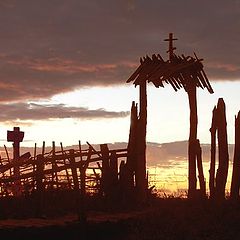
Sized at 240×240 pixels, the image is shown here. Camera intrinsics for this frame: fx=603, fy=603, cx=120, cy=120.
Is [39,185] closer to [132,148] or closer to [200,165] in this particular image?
[132,148]

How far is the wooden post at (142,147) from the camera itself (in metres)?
19.5

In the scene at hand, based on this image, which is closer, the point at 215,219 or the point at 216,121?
the point at 215,219

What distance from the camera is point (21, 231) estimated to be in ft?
46.1

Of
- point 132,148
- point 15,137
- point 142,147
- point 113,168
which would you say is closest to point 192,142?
point 142,147

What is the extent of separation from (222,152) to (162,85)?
3.17 metres

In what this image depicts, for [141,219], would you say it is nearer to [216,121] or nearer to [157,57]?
[216,121]

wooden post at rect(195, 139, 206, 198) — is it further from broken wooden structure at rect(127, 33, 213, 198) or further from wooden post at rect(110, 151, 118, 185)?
wooden post at rect(110, 151, 118, 185)

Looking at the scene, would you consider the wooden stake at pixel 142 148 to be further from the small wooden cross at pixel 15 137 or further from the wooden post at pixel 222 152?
the small wooden cross at pixel 15 137

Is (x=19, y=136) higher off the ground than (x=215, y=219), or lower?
higher

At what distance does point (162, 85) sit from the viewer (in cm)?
1997

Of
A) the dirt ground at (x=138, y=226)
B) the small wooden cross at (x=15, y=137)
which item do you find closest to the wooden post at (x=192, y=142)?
the dirt ground at (x=138, y=226)

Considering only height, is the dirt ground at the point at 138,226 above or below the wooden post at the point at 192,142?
below

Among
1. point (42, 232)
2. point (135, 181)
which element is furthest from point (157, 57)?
point (42, 232)

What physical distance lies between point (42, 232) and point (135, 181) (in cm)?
586
